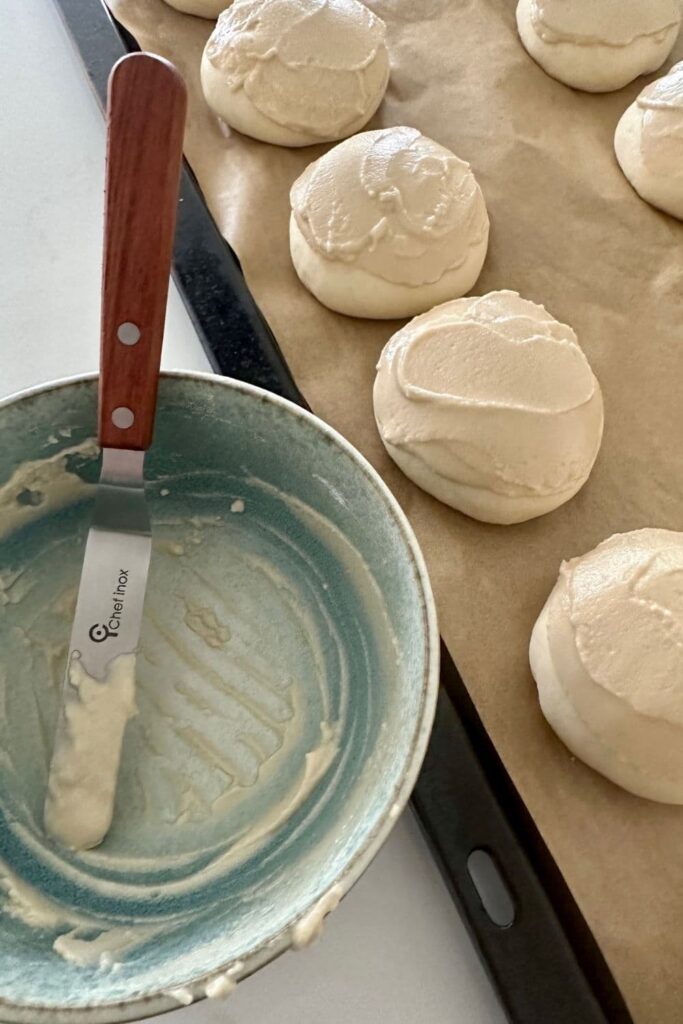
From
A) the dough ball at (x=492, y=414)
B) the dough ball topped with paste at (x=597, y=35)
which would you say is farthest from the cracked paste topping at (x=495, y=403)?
the dough ball topped with paste at (x=597, y=35)

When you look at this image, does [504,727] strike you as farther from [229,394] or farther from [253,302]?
[253,302]

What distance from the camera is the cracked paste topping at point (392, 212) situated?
106 cm

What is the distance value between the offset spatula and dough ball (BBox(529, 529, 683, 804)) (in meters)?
0.41

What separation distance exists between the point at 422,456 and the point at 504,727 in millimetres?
302

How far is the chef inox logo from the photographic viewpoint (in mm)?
668

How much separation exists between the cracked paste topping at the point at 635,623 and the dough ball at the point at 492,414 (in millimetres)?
126

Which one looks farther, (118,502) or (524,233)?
(524,233)

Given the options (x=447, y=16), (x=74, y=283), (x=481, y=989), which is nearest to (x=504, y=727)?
(x=481, y=989)

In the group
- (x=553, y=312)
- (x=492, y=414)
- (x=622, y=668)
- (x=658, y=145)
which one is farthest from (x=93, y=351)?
(x=658, y=145)

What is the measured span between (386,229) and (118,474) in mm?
525

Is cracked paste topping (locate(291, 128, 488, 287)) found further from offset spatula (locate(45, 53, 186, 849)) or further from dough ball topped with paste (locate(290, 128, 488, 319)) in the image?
offset spatula (locate(45, 53, 186, 849))

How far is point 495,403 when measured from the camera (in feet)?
3.10

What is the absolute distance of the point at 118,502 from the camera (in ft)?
2.32

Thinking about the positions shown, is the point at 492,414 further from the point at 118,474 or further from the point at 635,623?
the point at 118,474
